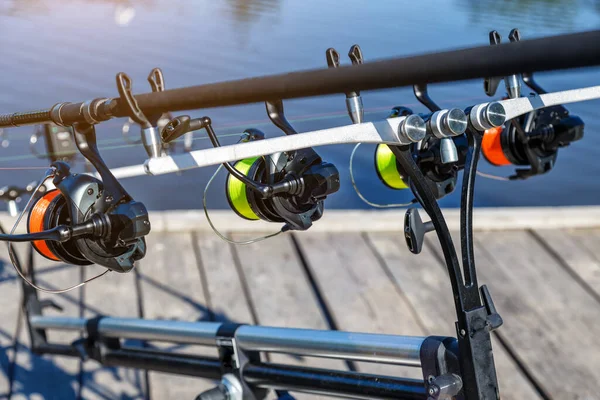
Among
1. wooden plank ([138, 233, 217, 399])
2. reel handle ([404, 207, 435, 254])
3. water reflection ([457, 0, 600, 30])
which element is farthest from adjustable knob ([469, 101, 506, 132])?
water reflection ([457, 0, 600, 30])

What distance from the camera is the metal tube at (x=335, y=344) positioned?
4.35ft

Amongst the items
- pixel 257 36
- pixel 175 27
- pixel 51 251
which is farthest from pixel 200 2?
pixel 51 251

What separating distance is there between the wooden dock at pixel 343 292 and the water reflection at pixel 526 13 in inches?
215

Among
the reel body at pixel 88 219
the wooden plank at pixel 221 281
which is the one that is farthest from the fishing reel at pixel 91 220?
the wooden plank at pixel 221 281

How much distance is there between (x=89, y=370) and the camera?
2.34 metres

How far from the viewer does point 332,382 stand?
1.43 metres

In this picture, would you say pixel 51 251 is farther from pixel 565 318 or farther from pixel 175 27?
pixel 175 27

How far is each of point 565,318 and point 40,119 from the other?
1970 mm

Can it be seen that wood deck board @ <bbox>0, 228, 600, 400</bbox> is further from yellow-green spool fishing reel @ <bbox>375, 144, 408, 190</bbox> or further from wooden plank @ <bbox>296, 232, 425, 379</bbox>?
yellow-green spool fishing reel @ <bbox>375, 144, 408, 190</bbox>

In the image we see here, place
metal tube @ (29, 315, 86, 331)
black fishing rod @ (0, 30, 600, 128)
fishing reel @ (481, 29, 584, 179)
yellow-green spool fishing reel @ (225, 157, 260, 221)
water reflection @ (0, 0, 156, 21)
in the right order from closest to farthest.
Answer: black fishing rod @ (0, 30, 600, 128) < yellow-green spool fishing reel @ (225, 157, 260, 221) < fishing reel @ (481, 29, 584, 179) < metal tube @ (29, 315, 86, 331) < water reflection @ (0, 0, 156, 21)

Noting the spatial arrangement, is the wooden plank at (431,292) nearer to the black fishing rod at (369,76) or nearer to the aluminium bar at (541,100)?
the aluminium bar at (541,100)

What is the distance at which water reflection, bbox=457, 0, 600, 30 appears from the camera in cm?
820

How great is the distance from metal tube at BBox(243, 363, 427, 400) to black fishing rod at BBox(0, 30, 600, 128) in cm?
65

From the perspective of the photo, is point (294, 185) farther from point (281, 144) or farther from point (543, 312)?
point (543, 312)
